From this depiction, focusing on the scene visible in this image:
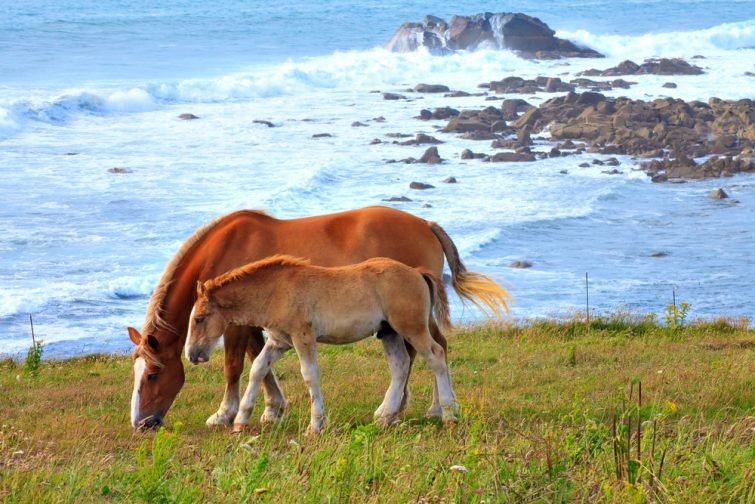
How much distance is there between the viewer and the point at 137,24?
85562 millimetres

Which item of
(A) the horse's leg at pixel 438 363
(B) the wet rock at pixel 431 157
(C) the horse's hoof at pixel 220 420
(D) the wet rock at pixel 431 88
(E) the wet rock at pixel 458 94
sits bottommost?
(D) the wet rock at pixel 431 88

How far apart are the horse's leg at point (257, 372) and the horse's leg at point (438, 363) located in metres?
1.07

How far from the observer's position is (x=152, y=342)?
30.7ft

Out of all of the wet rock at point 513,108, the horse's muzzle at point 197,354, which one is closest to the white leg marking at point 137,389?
the horse's muzzle at point 197,354

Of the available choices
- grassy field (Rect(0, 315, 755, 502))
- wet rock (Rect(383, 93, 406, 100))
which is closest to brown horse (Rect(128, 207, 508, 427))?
grassy field (Rect(0, 315, 755, 502))

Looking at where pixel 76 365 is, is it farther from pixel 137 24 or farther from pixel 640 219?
pixel 137 24

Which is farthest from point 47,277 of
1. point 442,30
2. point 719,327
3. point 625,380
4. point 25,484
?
point 442,30

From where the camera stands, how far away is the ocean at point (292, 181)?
2278 centimetres

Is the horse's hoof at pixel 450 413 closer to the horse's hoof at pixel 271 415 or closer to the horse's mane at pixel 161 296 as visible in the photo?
the horse's hoof at pixel 271 415

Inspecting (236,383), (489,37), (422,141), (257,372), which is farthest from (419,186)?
(489,37)

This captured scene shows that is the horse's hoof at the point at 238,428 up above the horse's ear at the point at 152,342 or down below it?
below

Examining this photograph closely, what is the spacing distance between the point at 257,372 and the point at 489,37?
212 ft

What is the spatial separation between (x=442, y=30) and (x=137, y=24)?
26.0 metres

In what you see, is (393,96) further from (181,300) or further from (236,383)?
(181,300)
